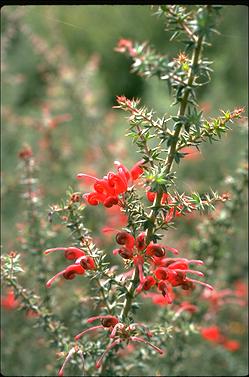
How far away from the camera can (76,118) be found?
538cm

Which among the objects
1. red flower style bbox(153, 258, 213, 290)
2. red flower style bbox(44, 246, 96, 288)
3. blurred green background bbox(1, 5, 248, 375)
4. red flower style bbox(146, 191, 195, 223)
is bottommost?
red flower style bbox(153, 258, 213, 290)

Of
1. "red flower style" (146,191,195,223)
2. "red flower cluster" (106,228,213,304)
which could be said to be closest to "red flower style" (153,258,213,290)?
"red flower cluster" (106,228,213,304)

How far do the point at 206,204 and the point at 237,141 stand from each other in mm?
4295

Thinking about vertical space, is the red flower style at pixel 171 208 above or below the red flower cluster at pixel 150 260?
above

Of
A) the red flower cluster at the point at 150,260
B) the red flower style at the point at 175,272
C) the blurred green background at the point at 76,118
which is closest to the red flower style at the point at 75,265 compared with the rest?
the red flower cluster at the point at 150,260

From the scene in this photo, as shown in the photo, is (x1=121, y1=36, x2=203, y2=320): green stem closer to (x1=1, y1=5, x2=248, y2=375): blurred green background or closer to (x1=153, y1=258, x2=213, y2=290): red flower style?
(x1=153, y1=258, x2=213, y2=290): red flower style

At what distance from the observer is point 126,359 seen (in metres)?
2.36

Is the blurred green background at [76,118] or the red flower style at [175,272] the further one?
the blurred green background at [76,118]

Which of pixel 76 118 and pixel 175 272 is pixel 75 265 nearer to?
pixel 175 272

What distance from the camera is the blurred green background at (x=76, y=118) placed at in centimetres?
333

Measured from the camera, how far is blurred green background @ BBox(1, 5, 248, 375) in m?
3.33

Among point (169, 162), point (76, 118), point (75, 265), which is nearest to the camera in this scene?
point (169, 162)

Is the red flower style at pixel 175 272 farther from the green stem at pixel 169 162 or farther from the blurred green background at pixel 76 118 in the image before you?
the blurred green background at pixel 76 118

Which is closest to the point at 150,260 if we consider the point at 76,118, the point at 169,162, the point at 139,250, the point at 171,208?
the point at 139,250
